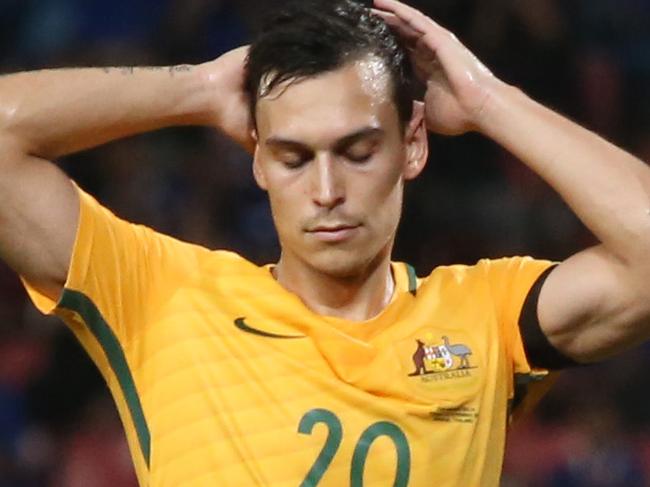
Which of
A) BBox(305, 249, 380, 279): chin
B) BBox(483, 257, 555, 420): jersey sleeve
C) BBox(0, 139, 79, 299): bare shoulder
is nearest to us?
BBox(0, 139, 79, 299): bare shoulder

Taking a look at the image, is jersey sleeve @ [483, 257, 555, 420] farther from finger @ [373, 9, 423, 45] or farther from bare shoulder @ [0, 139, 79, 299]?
bare shoulder @ [0, 139, 79, 299]

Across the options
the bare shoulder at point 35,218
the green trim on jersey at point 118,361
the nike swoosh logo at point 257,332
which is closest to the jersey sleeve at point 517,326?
the nike swoosh logo at point 257,332

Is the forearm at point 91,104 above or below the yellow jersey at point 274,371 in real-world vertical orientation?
above

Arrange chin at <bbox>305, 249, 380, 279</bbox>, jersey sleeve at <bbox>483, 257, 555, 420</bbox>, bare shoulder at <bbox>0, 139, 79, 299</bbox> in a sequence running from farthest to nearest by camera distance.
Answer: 1. jersey sleeve at <bbox>483, 257, 555, 420</bbox>
2. chin at <bbox>305, 249, 380, 279</bbox>
3. bare shoulder at <bbox>0, 139, 79, 299</bbox>

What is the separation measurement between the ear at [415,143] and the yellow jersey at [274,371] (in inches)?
10.1

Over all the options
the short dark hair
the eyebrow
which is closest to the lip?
the eyebrow

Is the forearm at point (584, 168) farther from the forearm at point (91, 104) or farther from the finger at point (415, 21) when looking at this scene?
the forearm at point (91, 104)

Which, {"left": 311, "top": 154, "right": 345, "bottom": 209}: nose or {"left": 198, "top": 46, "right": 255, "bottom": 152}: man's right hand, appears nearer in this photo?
{"left": 311, "top": 154, "right": 345, "bottom": 209}: nose

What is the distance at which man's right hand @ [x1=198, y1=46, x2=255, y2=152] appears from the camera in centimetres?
303

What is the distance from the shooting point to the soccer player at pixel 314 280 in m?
2.82

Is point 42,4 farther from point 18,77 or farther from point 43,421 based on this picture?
point 18,77

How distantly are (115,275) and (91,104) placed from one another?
1.01ft

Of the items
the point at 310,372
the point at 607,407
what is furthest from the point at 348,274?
the point at 607,407

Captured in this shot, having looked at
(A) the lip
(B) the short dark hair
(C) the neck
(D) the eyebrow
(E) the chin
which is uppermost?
(B) the short dark hair
